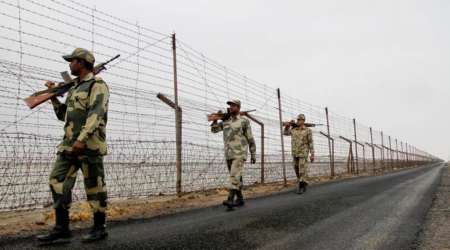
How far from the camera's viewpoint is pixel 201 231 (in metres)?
3.54

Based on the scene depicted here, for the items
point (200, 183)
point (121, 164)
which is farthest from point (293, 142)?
point (121, 164)

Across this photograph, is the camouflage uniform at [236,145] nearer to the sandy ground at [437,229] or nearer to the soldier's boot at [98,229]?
the soldier's boot at [98,229]

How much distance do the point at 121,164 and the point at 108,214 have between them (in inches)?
65.7

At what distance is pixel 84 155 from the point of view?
3.12 metres

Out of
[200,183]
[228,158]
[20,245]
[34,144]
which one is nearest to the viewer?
[20,245]

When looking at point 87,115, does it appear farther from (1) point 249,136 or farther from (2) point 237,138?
(1) point 249,136

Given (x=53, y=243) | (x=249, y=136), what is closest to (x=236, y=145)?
(x=249, y=136)

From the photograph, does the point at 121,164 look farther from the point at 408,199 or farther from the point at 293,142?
the point at 408,199

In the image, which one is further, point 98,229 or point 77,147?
point 98,229

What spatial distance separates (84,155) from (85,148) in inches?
2.9

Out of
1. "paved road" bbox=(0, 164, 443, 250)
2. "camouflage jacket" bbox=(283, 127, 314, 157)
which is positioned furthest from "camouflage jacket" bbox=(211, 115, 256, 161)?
"camouflage jacket" bbox=(283, 127, 314, 157)

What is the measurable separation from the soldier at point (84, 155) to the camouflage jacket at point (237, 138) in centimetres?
290

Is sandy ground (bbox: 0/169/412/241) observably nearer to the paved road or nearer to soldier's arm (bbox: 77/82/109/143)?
the paved road

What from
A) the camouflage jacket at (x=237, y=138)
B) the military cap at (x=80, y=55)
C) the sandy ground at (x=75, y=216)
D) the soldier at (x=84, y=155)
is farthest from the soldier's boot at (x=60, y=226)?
the camouflage jacket at (x=237, y=138)
